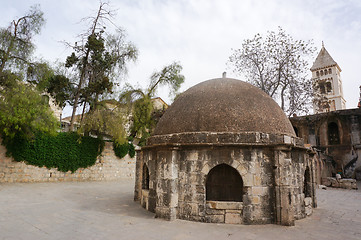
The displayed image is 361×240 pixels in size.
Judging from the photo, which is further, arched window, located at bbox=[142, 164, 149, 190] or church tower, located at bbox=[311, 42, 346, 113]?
church tower, located at bbox=[311, 42, 346, 113]

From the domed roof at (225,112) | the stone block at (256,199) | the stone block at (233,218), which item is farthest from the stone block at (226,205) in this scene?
the domed roof at (225,112)

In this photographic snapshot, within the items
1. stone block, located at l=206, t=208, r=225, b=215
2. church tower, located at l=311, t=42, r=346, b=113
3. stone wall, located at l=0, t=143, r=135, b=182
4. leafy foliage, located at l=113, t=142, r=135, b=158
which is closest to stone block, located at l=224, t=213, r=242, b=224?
stone block, located at l=206, t=208, r=225, b=215

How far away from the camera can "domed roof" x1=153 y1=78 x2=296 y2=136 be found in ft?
21.6

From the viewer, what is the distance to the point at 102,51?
18.5 metres

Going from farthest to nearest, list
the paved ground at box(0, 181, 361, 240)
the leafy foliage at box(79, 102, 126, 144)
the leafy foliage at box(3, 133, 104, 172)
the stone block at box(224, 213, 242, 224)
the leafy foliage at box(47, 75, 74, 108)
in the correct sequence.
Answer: the leafy foliage at box(47, 75, 74, 108) < the leafy foliage at box(79, 102, 126, 144) < the leafy foliage at box(3, 133, 104, 172) < the stone block at box(224, 213, 242, 224) < the paved ground at box(0, 181, 361, 240)

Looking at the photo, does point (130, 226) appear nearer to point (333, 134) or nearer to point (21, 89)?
point (21, 89)

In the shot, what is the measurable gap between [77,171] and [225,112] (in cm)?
1320

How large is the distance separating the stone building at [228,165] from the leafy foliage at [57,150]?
10.3 m

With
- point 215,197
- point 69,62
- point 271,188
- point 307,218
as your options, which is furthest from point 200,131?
point 69,62

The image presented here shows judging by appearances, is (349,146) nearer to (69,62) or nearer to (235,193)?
(235,193)

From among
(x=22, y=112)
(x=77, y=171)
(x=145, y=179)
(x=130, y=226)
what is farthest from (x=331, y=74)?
(x=130, y=226)

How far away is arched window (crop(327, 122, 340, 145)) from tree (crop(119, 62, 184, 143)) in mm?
17014

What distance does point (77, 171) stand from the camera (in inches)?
637

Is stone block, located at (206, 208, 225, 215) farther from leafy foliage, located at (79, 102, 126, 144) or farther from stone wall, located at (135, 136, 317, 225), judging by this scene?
leafy foliage, located at (79, 102, 126, 144)
